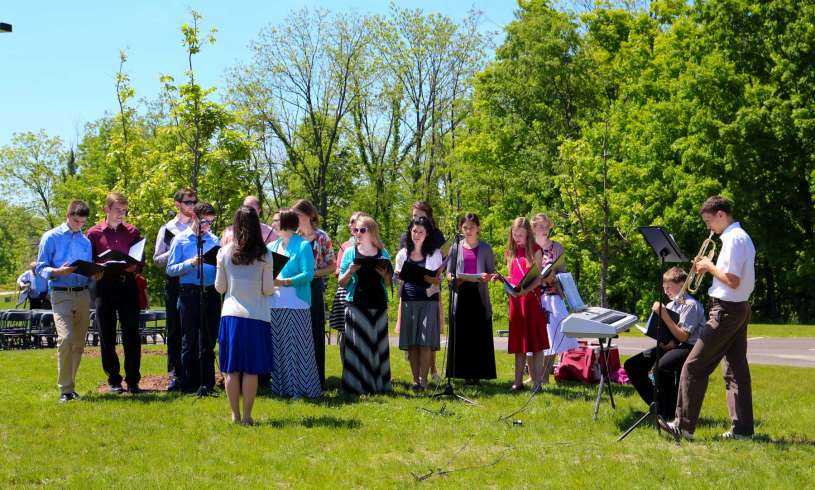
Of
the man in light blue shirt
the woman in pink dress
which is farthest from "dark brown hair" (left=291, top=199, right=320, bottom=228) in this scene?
the man in light blue shirt

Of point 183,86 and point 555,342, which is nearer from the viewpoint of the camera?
point 555,342

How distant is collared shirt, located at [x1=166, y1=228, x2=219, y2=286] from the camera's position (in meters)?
9.48

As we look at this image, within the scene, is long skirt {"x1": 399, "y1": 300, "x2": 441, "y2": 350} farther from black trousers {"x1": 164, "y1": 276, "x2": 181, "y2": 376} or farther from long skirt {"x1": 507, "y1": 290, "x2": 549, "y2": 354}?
black trousers {"x1": 164, "y1": 276, "x2": 181, "y2": 376}

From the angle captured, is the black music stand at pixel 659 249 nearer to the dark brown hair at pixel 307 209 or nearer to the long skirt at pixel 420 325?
the long skirt at pixel 420 325

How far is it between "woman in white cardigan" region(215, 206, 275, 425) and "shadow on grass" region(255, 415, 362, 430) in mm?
233

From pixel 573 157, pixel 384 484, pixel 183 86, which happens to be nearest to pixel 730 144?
pixel 573 157

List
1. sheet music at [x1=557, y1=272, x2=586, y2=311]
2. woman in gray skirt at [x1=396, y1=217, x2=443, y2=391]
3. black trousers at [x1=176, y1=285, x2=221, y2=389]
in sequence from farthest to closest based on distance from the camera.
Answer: woman in gray skirt at [x1=396, y1=217, x2=443, y2=391]
black trousers at [x1=176, y1=285, x2=221, y2=389]
sheet music at [x1=557, y1=272, x2=586, y2=311]

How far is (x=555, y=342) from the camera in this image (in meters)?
10.9

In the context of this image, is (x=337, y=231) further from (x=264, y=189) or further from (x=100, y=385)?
(x=100, y=385)

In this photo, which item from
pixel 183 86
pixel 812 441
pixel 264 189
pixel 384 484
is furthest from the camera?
pixel 264 189

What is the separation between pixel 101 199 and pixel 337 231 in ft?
65.8

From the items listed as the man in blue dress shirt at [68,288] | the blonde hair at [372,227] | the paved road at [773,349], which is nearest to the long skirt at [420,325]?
the blonde hair at [372,227]

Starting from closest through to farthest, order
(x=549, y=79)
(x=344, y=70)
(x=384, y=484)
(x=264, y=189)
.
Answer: (x=384, y=484) < (x=549, y=79) < (x=344, y=70) < (x=264, y=189)

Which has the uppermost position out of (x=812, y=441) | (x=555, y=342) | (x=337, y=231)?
(x=337, y=231)
